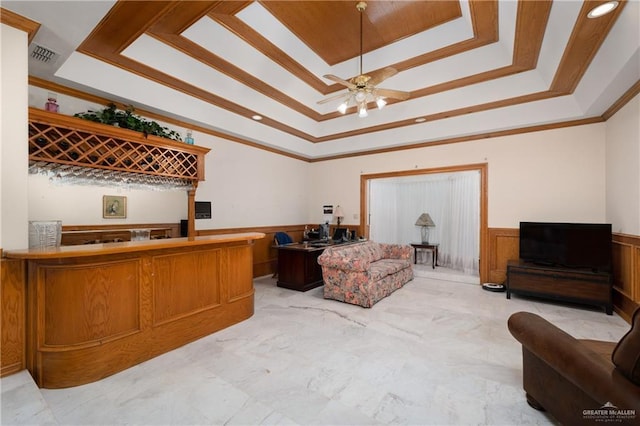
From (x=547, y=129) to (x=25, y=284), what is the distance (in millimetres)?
6869

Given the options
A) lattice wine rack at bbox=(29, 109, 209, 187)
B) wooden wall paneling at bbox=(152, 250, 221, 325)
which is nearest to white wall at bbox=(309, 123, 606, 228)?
lattice wine rack at bbox=(29, 109, 209, 187)

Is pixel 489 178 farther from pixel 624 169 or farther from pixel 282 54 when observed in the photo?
pixel 282 54

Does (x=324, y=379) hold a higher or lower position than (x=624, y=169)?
lower

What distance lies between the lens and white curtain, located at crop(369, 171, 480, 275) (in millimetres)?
6828

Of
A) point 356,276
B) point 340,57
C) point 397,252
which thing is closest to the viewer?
point 340,57

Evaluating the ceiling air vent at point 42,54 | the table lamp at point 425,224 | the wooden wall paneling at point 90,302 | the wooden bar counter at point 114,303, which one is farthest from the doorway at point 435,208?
the ceiling air vent at point 42,54

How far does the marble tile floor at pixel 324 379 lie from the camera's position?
6.33 feet

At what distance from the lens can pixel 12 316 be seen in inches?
85.4

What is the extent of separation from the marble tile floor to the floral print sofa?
0.44 meters

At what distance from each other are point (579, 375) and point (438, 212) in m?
6.32

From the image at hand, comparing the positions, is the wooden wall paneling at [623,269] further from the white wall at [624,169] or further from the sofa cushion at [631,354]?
the sofa cushion at [631,354]

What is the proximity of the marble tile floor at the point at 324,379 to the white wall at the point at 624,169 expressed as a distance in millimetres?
1335

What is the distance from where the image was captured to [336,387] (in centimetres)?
227

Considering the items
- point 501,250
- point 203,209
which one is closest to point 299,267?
Answer: point 203,209
